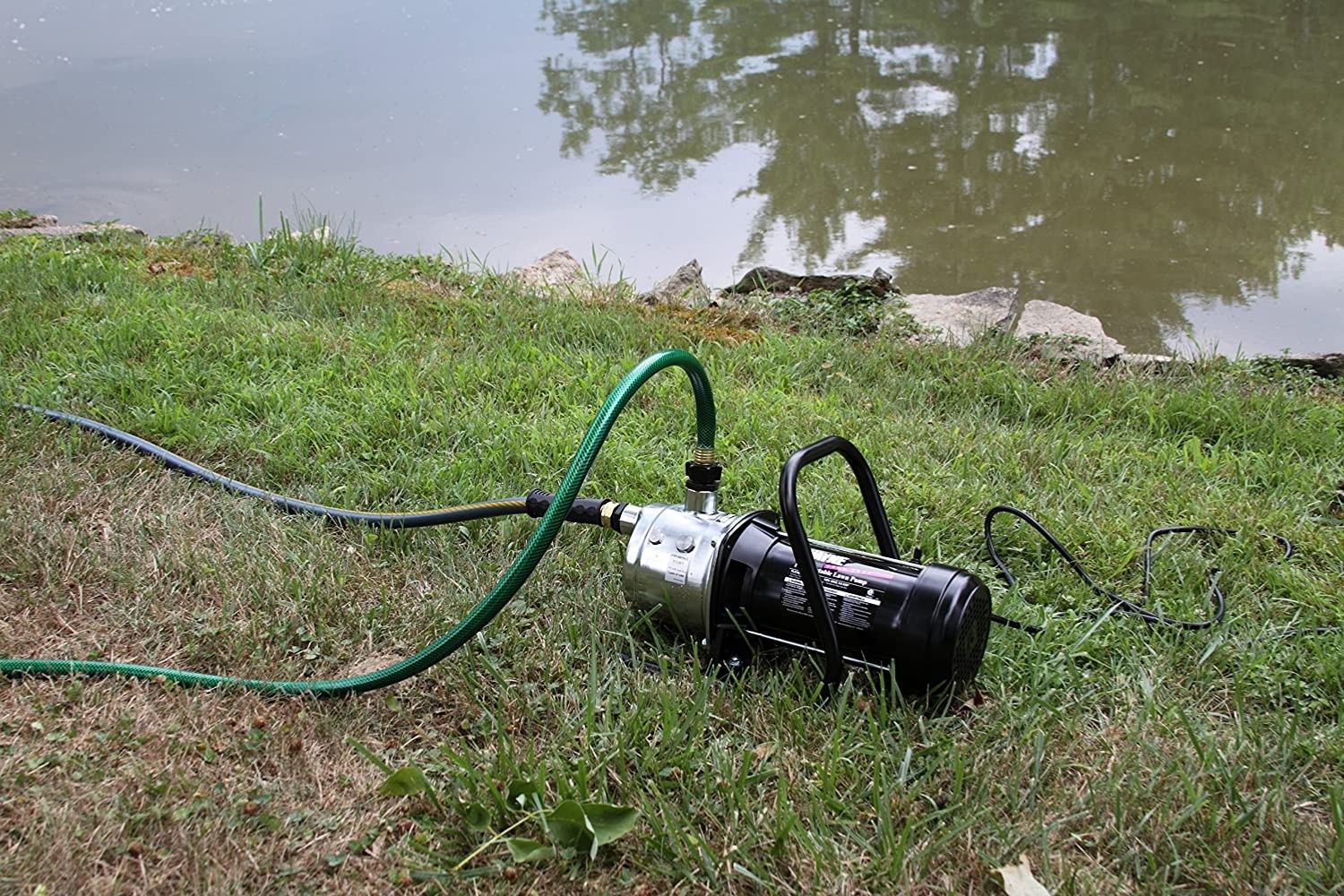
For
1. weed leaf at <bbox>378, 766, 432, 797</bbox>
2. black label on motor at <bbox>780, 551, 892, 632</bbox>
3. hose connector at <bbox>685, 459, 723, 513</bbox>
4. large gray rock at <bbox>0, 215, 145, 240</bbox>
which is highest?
large gray rock at <bbox>0, 215, 145, 240</bbox>

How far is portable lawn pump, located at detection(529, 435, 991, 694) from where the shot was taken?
185cm

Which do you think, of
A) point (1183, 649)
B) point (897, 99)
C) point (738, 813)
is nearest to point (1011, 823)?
point (738, 813)

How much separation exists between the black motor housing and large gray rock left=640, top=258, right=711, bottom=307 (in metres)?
2.41

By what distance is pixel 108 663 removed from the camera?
2039mm

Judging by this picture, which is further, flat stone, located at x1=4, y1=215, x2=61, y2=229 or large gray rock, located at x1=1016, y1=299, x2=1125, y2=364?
flat stone, located at x1=4, y1=215, x2=61, y2=229

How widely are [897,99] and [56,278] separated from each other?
21.9 ft

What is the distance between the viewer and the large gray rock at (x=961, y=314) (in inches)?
165

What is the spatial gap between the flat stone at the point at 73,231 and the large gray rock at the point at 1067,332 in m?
4.15

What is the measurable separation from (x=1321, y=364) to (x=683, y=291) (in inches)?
97.2

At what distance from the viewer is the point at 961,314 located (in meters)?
4.50

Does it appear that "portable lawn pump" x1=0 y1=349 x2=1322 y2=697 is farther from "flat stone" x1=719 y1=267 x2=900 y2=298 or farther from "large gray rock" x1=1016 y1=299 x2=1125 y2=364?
"flat stone" x1=719 y1=267 x2=900 y2=298

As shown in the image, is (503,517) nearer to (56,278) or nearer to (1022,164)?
(56,278)

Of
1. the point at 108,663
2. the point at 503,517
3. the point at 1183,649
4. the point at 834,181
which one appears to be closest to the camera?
the point at 108,663

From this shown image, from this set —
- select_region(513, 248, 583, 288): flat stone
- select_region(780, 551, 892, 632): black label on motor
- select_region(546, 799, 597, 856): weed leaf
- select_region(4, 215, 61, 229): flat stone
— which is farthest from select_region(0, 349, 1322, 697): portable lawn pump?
select_region(4, 215, 61, 229): flat stone
